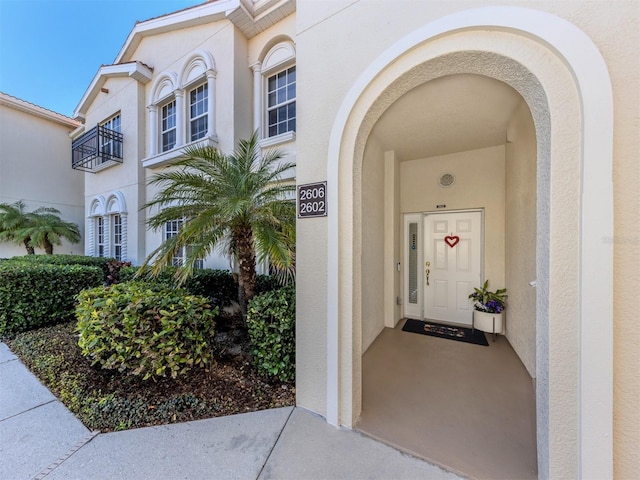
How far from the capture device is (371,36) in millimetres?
2322

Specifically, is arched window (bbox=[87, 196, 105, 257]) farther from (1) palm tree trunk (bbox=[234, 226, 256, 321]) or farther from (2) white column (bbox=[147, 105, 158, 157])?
(1) palm tree trunk (bbox=[234, 226, 256, 321])

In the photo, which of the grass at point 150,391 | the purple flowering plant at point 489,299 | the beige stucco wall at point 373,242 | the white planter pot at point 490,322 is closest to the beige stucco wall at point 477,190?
the purple flowering plant at point 489,299

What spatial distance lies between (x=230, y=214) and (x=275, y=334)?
1652 millimetres

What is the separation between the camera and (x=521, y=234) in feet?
12.3

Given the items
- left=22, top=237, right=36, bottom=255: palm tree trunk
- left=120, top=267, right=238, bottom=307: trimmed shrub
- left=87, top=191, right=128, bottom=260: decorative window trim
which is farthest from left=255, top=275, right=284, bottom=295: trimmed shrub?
left=22, top=237, right=36, bottom=255: palm tree trunk

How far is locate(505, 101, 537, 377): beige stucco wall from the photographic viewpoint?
3316 mm

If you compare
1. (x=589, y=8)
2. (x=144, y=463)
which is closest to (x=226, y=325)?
(x=144, y=463)

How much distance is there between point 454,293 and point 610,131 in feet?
14.4

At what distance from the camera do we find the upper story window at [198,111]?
673cm

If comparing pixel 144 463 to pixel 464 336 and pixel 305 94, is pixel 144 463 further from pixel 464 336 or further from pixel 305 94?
pixel 464 336

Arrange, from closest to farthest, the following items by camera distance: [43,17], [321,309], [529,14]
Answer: [529,14] < [321,309] < [43,17]

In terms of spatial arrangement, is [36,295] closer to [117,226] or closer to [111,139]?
[117,226]

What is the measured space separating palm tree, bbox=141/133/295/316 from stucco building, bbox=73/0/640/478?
0.96 metres

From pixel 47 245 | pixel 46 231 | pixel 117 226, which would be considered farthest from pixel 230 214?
pixel 47 245
